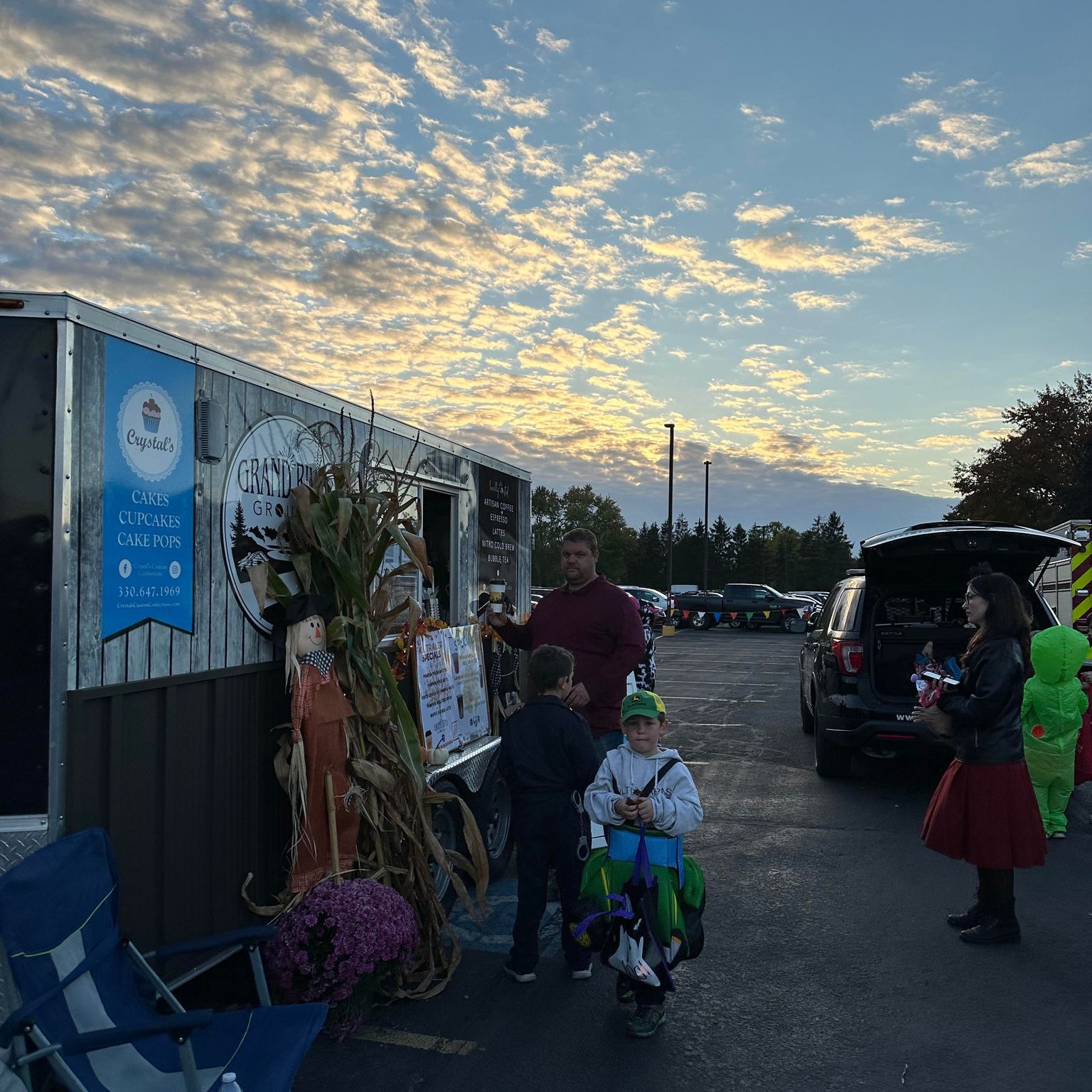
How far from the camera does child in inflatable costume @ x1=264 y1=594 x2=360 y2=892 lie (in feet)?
13.0

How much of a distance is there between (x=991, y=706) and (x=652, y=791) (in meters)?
1.94

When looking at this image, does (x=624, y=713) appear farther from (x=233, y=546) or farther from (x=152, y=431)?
(x=152, y=431)

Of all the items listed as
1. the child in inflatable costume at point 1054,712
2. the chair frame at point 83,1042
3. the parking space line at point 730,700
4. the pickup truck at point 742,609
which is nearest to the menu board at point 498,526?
the child in inflatable costume at point 1054,712

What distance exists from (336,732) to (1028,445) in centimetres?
3786

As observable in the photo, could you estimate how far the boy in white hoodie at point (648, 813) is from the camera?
12.3 ft

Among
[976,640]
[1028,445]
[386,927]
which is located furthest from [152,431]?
[1028,445]

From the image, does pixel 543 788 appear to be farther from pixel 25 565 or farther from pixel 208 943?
pixel 25 565

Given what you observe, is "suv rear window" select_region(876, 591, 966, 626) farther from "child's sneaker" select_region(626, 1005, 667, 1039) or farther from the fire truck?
"child's sneaker" select_region(626, 1005, 667, 1039)

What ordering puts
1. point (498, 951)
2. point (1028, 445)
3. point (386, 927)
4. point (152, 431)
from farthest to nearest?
point (1028, 445)
point (498, 951)
point (386, 927)
point (152, 431)

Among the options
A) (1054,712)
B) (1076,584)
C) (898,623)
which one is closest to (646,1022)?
(1054,712)

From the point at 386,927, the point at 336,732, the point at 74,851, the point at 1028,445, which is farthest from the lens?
the point at 1028,445

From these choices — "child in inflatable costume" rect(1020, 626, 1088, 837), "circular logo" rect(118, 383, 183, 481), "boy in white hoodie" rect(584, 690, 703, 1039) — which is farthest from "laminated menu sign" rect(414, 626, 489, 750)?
"child in inflatable costume" rect(1020, 626, 1088, 837)

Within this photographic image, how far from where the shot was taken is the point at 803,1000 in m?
4.17

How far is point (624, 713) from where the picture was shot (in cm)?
394
